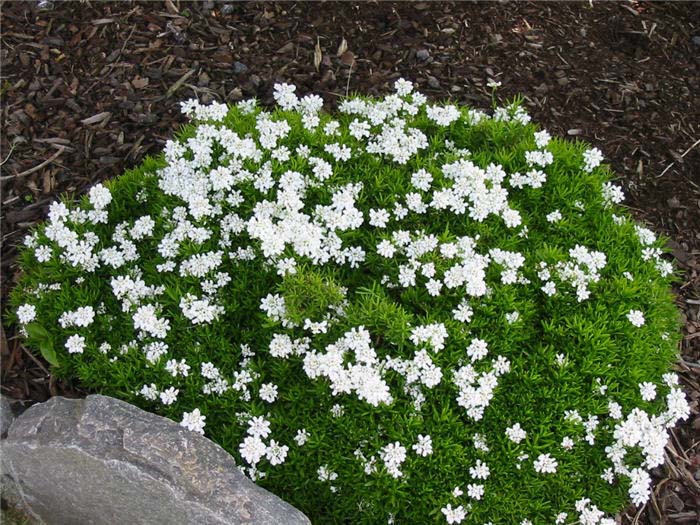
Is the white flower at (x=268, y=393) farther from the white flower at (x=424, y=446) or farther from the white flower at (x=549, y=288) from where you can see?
the white flower at (x=549, y=288)

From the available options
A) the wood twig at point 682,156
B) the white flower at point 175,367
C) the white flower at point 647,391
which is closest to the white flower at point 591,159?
the white flower at point 647,391

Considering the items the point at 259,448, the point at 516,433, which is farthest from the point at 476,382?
the point at 259,448

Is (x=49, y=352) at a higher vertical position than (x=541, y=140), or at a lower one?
lower

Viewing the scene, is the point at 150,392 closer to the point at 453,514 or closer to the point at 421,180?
the point at 453,514

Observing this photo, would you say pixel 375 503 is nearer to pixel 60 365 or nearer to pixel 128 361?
pixel 128 361

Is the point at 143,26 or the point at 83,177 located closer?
the point at 83,177

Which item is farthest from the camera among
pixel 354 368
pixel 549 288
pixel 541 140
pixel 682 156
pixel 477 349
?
pixel 682 156

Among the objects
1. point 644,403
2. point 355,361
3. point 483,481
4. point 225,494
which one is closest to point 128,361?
point 225,494

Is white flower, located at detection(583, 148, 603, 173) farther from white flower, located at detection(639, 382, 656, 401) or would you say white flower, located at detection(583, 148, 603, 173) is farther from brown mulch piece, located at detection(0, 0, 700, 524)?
white flower, located at detection(639, 382, 656, 401)
